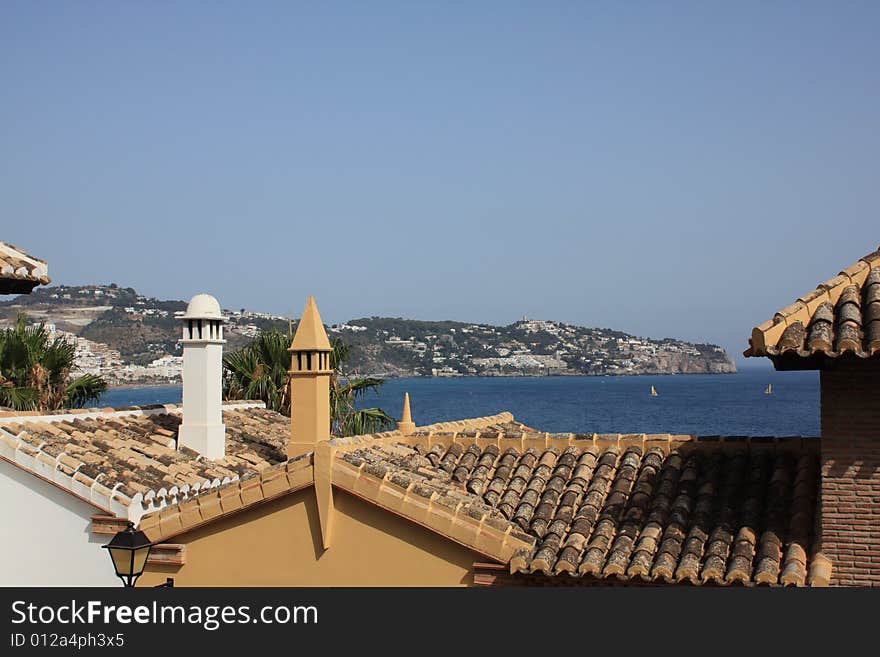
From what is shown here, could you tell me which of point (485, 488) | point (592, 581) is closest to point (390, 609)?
point (592, 581)

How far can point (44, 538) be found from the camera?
14.5 meters

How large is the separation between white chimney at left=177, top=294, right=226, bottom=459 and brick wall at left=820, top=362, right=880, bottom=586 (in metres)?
11.3

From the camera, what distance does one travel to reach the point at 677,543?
1047 cm

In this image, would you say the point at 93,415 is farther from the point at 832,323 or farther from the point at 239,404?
the point at 832,323

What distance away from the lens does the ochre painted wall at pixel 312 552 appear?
36.3ft

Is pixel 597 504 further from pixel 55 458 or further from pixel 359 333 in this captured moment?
pixel 359 333

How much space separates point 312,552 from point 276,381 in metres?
18.4

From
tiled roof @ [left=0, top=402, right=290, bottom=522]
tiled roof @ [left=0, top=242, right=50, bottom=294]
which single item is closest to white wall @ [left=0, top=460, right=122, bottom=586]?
tiled roof @ [left=0, top=402, right=290, bottom=522]

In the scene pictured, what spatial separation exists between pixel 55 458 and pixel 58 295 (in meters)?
104

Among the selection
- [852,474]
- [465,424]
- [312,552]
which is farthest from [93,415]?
[852,474]

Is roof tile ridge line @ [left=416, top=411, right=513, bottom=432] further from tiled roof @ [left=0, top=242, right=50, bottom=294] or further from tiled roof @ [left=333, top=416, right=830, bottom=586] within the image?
tiled roof @ [left=0, top=242, right=50, bottom=294]

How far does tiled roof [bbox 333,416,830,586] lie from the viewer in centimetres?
1012

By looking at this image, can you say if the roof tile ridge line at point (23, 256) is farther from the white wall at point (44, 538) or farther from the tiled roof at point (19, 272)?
the white wall at point (44, 538)

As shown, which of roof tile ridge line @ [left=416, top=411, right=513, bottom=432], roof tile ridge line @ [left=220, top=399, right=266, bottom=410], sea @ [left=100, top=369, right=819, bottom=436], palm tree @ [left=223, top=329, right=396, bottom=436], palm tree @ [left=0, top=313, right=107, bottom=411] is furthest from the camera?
sea @ [left=100, top=369, right=819, bottom=436]
